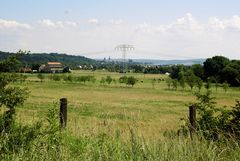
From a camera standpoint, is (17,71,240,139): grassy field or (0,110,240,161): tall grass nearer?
(0,110,240,161): tall grass

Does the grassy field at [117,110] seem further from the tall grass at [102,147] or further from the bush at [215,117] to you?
the bush at [215,117]

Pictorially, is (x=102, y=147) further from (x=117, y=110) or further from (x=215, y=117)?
(x=215, y=117)

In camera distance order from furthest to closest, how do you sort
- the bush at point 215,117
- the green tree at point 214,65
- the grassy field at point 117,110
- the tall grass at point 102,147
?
the green tree at point 214,65
the bush at point 215,117
the grassy field at point 117,110
the tall grass at point 102,147

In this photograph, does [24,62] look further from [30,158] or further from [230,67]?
[230,67]

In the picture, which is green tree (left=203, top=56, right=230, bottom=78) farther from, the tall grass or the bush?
the tall grass

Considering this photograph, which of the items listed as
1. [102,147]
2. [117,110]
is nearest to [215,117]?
[117,110]

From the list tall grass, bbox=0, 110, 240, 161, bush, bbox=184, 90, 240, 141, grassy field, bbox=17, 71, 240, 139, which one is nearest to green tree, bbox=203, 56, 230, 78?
grassy field, bbox=17, 71, 240, 139

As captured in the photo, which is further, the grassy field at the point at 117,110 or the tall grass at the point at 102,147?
the grassy field at the point at 117,110

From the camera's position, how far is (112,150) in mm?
5934

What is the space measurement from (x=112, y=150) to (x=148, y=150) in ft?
2.41

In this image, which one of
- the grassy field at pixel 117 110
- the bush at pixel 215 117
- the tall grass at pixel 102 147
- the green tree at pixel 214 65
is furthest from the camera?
the green tree at pixel 214 65

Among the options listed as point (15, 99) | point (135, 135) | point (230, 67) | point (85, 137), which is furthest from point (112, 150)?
point (230, 67)

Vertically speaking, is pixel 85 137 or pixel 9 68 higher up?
pixel 9 68

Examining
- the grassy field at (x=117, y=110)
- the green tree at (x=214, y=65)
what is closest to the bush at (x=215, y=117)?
the grassy field at (x=117, y=110)
